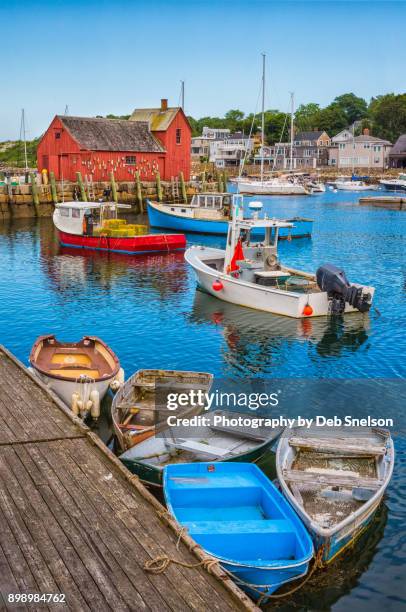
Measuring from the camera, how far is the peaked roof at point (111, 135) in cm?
6278

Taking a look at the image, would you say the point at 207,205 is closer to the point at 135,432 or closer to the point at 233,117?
the point at 135,432

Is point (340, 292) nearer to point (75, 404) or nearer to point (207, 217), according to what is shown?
point (75, 404)

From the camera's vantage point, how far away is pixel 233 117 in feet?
642

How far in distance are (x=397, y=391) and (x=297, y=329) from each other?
20.1 feet

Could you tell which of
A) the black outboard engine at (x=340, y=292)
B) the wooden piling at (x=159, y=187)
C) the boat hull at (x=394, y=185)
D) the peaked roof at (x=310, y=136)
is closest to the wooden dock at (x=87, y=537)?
the black outboard engine at (x=340, y=292)

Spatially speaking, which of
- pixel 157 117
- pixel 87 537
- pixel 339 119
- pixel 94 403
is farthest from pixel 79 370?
pixel 339 119

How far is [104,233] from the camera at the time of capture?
40062mm

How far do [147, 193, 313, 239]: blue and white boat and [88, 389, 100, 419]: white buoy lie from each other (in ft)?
107

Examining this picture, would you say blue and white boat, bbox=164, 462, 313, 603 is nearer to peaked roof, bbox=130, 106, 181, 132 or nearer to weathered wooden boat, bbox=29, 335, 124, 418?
weathered wooden boat, bbox=29, 335, 124, 418

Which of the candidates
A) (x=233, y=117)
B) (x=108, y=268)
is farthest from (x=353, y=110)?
(x=108, y=268)

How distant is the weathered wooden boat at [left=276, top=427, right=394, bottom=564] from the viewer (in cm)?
996

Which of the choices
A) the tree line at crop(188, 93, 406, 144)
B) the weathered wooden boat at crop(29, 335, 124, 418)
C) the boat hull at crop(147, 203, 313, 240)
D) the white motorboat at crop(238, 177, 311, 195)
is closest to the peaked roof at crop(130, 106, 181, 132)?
the boat hull at crop(147, 203, 313, 240)

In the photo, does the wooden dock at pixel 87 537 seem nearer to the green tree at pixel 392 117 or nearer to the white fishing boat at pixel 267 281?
the white fishing boat at pixel 267 281

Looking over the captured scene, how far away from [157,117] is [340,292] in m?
50.4
